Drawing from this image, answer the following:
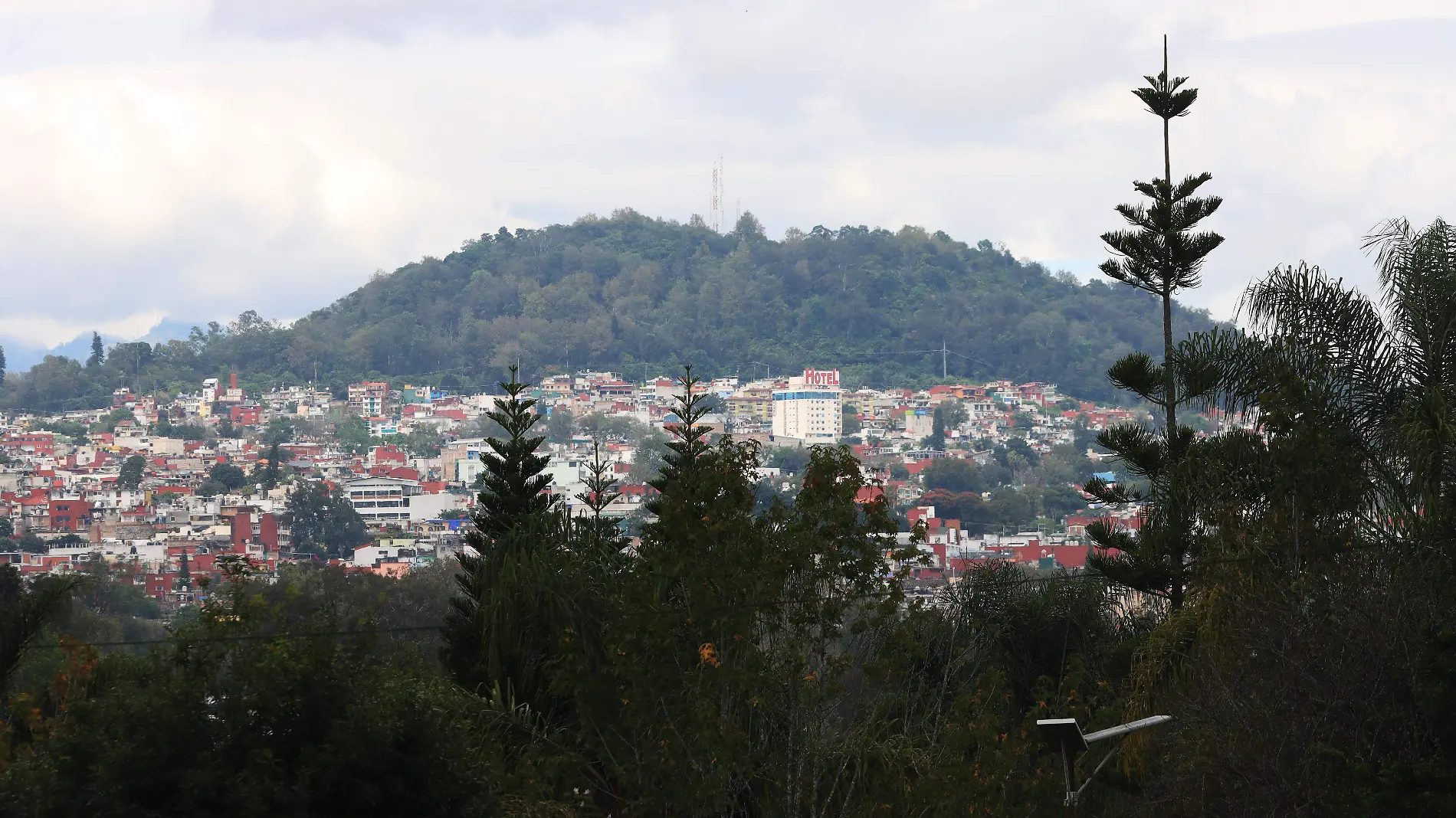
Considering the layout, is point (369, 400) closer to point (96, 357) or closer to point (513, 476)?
point (96, 357)

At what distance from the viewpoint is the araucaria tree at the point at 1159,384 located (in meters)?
14.8

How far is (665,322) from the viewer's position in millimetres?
148000

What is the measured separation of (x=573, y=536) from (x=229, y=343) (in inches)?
5473

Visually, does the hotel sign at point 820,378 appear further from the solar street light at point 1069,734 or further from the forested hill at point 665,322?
the solar street light at point 1069,734

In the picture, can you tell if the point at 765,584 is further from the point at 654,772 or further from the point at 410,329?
the point at 410,329

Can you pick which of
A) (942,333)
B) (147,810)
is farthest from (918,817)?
(942,333)

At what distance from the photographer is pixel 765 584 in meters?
8.48

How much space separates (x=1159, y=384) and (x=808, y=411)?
113288mm

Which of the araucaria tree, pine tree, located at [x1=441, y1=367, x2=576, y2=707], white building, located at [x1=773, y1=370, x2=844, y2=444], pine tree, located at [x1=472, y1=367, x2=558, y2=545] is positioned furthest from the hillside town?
the araucaria tree

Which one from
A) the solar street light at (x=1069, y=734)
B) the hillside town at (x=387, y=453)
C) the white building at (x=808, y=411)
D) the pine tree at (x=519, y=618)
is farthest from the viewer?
the white building at (x=808, y=411)

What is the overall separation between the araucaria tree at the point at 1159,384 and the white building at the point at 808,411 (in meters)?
108

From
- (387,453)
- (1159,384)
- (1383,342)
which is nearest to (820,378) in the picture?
(387,453)

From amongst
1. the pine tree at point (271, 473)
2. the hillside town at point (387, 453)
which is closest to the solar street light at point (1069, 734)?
the hillside town at point (387, 453)

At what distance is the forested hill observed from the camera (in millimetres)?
139500
